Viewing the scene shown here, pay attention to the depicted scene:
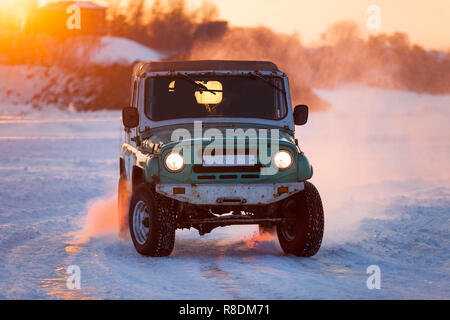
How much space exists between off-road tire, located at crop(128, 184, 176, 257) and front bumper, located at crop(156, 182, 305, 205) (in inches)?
6.2

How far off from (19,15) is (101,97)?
19109mm

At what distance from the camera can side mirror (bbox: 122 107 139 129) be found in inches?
420

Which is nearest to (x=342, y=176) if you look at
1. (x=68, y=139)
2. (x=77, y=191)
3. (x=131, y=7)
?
(x=77, y=191)

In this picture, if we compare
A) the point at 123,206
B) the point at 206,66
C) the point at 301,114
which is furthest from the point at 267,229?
the point at 206,66

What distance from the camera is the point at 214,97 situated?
11008 millimetres

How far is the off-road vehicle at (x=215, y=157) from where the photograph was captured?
31.3 ft

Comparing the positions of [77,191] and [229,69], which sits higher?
[229,69]

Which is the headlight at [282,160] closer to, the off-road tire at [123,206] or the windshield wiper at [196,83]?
the windshield wiper at [196,83]

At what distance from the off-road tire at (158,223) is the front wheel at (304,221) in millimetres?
1311

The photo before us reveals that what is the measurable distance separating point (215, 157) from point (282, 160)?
716mm

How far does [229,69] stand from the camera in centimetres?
1109

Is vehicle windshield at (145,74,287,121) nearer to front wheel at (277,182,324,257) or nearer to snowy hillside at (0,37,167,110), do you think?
front wheel at (277,182,324,257)

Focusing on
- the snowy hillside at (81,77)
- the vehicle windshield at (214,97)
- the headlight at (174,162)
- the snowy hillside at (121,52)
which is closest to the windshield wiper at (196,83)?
Answer: the vehicle windshield at (214,97)

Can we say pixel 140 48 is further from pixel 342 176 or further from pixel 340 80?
pixel 342 176
